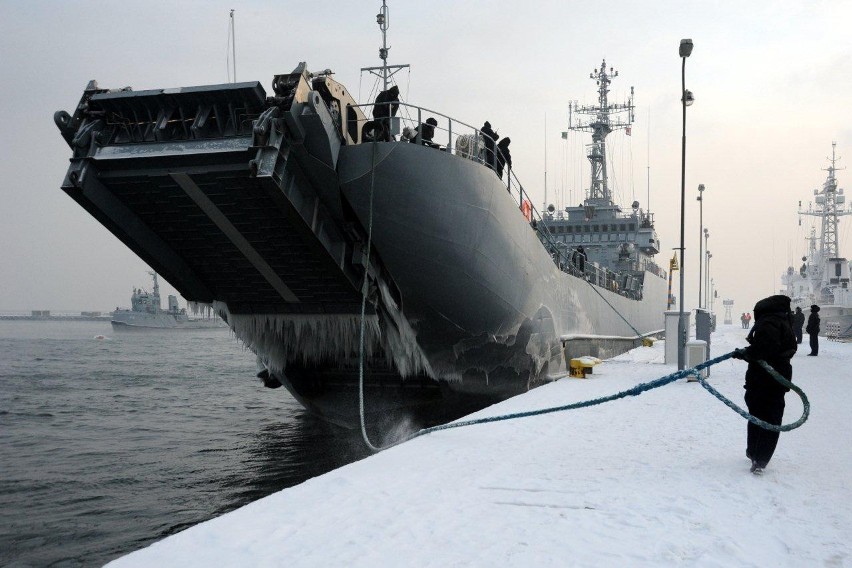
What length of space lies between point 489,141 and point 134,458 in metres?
9.93

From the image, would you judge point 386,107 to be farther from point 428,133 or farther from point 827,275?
point 827,275

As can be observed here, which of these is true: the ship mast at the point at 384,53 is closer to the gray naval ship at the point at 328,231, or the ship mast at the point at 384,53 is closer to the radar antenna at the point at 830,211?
the gray naval ship at the point at 328,231

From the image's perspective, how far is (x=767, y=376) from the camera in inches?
241

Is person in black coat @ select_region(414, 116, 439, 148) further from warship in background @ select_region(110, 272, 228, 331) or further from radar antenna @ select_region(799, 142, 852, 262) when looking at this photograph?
warship in background @ select_region(110, 272, 228, 331)

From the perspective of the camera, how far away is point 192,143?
9438mm

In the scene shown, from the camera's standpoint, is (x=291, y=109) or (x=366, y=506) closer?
(x=366, y=506)

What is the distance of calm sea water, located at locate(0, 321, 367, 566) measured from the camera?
9492mm

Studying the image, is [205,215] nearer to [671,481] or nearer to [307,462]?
[307,462]

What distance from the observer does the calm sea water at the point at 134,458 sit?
9492 mm

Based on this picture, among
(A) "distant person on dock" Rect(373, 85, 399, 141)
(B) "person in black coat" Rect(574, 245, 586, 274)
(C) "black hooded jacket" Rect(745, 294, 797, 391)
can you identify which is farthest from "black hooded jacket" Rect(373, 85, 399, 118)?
(B) "person in black coat" Rect(574, 245, 586, 274)

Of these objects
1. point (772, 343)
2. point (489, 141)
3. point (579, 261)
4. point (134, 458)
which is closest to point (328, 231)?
point (489, 141)

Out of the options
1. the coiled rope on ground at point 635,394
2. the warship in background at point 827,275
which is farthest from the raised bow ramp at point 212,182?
the warship in background at point 827,275

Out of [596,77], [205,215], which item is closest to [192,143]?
[205,215]

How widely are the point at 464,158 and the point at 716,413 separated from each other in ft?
18.6
